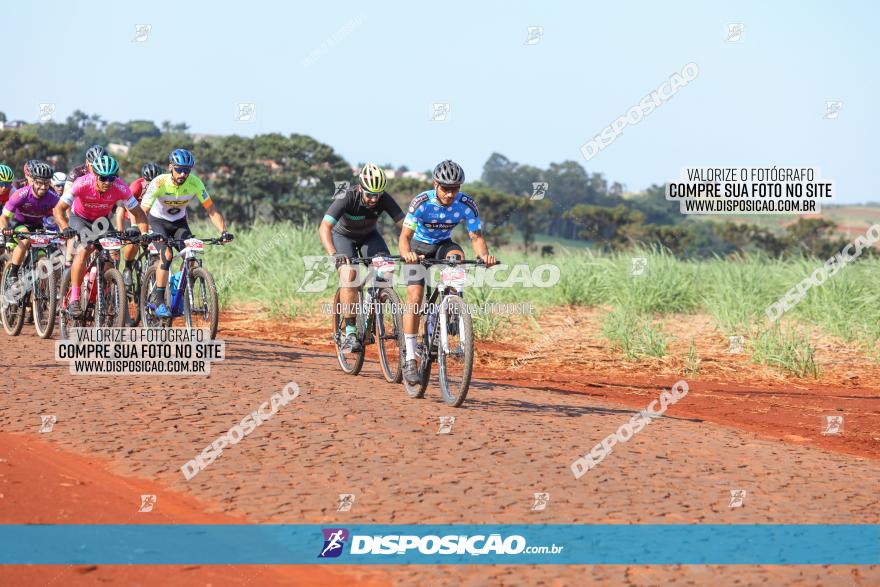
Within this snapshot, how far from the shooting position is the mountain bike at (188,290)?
10180 millimetres

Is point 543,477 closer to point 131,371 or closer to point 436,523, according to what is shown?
point 436,523

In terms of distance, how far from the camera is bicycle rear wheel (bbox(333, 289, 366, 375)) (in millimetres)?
9367

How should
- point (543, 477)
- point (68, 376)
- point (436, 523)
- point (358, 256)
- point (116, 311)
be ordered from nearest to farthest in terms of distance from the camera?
point (436, 523)
point (543, 477)
point (68, 376)
point (358, 256)
point (116, 311)

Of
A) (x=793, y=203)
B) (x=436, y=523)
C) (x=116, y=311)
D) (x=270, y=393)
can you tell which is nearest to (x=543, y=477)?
(x=436, y=523)

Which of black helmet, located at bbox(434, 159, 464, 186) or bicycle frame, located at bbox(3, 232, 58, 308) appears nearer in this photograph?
black helmet, located at bbox(434, 159, 464, 186)

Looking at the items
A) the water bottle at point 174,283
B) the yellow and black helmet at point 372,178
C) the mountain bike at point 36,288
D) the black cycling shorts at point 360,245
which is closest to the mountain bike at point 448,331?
the yellow and black helmet at point 372,178

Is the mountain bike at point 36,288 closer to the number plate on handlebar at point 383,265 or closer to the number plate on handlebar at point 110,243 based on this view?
the number plate on handlebar at point 110,243

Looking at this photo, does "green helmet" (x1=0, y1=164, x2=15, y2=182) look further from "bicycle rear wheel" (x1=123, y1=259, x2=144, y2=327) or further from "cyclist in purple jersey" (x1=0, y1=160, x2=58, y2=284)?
"bicycle rear wheel" (x1=123, y1=259, x2=144, y2=327)

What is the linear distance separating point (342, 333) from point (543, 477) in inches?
162

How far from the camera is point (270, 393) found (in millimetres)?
8273

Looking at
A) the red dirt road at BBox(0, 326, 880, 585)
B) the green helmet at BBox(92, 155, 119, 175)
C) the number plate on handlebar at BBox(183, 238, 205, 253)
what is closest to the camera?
the red dirt road at BBox(0, 326, 880, 585)

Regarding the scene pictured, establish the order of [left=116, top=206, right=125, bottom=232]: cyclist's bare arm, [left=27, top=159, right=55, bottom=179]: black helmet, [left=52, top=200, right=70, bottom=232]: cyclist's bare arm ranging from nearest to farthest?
[left=52, top=200, right=70, bottom=232]: cyclist's bare arm → [left=27, top=159, right=55, bottom=179]: black helmet → [left=116, top=206, right=125, bottom=232]: cyclist's bare arm

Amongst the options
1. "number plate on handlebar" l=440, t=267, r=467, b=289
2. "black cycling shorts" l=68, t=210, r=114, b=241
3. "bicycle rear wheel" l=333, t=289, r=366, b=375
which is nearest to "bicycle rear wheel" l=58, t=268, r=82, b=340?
"black cycling shorts" l=68, t=210, r=114, b=241

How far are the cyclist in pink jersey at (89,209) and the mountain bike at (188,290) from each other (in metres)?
0.59
